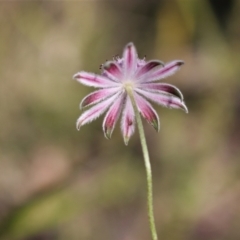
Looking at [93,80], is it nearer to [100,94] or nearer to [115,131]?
[100,94]

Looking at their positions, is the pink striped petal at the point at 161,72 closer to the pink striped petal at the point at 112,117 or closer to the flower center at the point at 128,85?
the flower center at the point at 128,85

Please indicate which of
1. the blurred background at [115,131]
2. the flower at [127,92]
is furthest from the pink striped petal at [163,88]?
the blurred background at [115,131]

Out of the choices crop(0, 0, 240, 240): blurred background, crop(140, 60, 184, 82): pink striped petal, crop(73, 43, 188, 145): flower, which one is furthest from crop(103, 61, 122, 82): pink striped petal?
crop(0, 0, 240, 240): blurred background

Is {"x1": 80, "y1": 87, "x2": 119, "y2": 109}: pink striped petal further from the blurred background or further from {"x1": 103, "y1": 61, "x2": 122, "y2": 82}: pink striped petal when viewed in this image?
the blurred background

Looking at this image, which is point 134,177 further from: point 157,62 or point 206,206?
point 157,62

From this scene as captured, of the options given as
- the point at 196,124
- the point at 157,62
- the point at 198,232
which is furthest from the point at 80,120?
the point at 196,124

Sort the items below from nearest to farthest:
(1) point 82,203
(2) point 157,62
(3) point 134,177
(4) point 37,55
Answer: (2) point 157,62, (1) point 82,203, (3) point 134,177, (4) point 37,55
